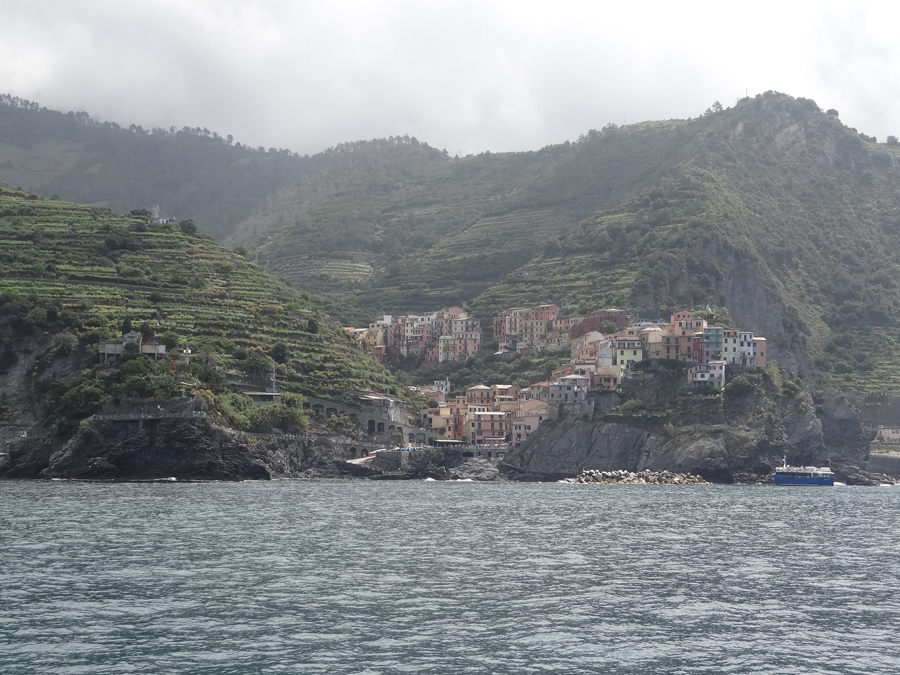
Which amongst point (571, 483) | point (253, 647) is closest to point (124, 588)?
point (253, 647)

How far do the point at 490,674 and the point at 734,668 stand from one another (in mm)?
5673

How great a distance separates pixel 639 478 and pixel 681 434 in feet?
25.2

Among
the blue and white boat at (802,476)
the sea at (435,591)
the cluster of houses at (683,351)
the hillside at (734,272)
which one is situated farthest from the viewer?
the hillside at (734,272)

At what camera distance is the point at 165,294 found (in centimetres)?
11750

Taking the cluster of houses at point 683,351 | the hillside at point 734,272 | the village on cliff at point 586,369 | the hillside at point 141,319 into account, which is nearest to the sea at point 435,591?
the hillside at point 141,319

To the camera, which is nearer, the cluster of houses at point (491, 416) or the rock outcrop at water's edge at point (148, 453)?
the rock outcrop at water's edge at point (148, 453)

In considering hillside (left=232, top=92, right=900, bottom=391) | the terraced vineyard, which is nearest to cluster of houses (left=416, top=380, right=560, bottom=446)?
the terraced vineyard

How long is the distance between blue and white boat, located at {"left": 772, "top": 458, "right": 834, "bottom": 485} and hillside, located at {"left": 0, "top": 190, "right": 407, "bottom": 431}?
42560mm

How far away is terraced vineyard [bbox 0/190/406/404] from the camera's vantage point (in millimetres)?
108438

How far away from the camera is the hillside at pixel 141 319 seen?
322ft

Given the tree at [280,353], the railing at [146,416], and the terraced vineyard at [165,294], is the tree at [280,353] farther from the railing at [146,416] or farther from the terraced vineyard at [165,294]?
the railing at [146,416]

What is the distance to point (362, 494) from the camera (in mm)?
78250

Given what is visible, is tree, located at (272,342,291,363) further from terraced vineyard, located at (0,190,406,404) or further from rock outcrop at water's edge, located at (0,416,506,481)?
rock outcrop at water's edge, located at (0,416,506,481)

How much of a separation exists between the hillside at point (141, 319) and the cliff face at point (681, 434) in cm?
2157
